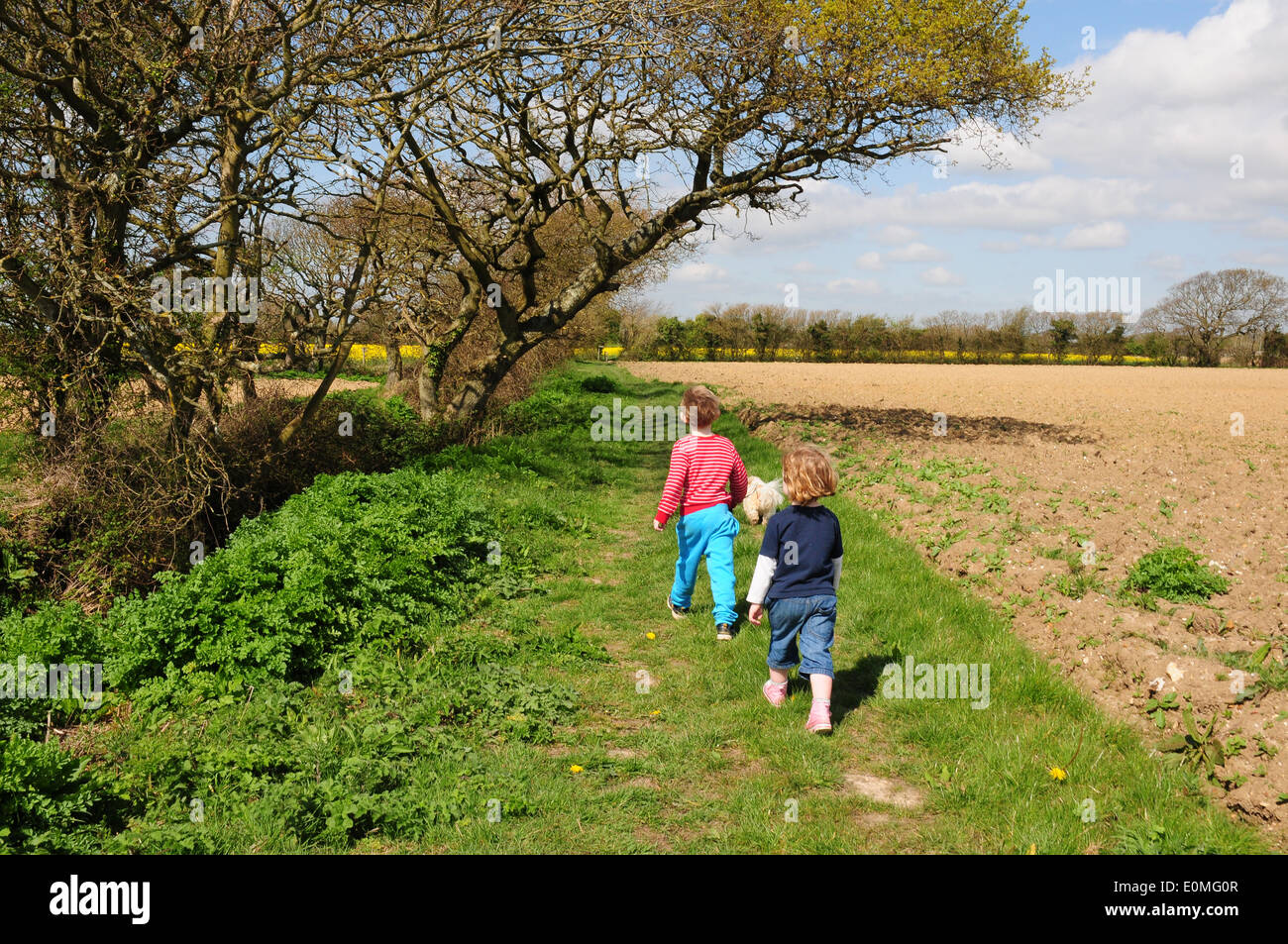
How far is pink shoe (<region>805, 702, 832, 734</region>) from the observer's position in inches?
194

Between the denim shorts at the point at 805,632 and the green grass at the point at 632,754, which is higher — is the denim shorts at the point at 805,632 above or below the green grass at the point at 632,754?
above

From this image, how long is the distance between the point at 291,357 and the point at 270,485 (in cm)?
172

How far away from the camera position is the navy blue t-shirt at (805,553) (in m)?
5.19

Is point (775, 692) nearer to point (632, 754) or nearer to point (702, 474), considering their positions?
Result: point (632, 754)

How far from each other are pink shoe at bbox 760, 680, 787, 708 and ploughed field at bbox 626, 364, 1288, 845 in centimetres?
213

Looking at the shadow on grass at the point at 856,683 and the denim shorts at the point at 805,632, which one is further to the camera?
the shadow on grass at the point at 856,683

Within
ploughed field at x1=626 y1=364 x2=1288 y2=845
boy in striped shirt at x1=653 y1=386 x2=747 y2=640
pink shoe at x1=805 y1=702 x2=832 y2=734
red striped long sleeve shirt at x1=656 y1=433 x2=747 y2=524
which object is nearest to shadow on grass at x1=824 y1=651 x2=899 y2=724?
pink shoe at x1=805 y1=702 x2=832 y2=734

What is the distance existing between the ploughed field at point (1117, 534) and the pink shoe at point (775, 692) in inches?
84.0

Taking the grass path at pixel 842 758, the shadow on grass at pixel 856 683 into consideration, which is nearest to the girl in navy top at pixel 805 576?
the shadow on grass at pixel 856 683

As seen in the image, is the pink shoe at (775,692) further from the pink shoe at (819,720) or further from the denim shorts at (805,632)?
the pink shoe at (819,720)

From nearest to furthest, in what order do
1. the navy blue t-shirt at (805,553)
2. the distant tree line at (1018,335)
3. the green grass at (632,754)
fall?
1. the green grass at (632,754)
2. the navy blue t-shirt at (805,553)
3. the distant tree line at (1018,335)

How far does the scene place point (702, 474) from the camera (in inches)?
267

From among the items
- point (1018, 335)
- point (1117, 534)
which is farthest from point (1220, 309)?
point (1117, 534)

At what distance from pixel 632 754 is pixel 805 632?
1.36 meters
